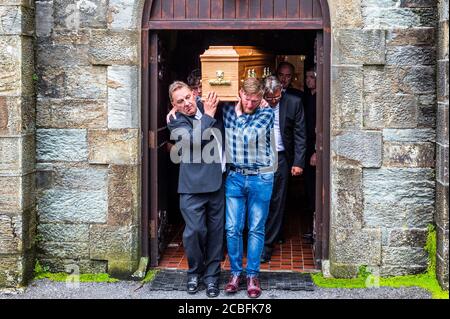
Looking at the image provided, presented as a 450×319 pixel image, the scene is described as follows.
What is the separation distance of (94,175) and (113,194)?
0.26 meters

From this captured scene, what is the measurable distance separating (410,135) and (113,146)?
2743mm

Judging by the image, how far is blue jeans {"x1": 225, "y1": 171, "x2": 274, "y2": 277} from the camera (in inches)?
258

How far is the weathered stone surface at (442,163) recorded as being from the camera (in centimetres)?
634

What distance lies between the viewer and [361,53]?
671 cm

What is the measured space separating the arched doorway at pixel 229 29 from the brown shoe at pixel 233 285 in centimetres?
93

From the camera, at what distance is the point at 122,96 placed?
692cm

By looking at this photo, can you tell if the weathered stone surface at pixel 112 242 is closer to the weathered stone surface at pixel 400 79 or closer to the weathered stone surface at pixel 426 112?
the weathered stone surface at pixel 400 79

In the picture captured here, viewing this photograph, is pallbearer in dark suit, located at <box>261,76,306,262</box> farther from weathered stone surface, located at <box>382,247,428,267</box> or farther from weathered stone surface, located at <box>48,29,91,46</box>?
weathered stone surface, located at <box>48,29,91,46</box>

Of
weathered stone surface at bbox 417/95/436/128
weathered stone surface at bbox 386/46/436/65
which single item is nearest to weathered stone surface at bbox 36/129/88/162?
weathered stone surface at bbox 386/46/436/65

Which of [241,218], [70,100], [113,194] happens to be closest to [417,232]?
[241,218]

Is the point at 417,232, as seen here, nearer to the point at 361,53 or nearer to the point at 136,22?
the point at 361,53

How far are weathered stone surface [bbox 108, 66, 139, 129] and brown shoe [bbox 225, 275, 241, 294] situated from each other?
1697 millimetres

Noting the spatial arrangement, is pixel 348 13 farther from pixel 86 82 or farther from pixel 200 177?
pixel 86 82

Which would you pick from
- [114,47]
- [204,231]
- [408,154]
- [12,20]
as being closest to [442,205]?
[408,154]
